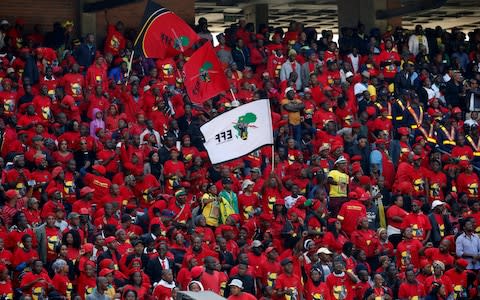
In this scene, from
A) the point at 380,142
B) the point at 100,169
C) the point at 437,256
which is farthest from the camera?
the point at 380,142

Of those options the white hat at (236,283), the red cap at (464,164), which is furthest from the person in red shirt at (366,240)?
the red cap at (464,164)

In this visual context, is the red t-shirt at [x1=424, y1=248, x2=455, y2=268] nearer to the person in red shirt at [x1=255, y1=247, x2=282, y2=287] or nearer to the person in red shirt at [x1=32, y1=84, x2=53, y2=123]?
the person in red shirt at [x1=255, y1=247, x2=282, y2=287]

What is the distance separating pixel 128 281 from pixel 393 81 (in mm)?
9721

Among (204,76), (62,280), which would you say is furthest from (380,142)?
(62,280)

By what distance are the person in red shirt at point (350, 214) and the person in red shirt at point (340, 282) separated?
66.6 inches

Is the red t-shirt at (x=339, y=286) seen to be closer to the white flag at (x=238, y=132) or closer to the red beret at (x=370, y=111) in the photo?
the white flag at (x=238, y=132)

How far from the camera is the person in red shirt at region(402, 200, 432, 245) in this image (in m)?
23.2

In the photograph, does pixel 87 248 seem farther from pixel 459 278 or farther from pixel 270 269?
pixel 459 278

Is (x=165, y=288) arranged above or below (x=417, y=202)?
above

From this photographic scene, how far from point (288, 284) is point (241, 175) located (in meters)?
3.71

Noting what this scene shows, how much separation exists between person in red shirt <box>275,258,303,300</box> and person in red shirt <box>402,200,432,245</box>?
311cm

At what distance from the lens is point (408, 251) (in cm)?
2238

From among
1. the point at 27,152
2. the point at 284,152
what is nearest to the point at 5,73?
the point at 27,152

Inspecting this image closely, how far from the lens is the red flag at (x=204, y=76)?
23562 mm
